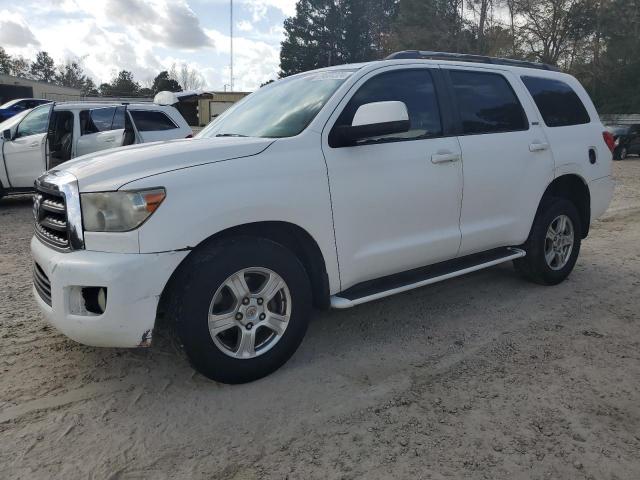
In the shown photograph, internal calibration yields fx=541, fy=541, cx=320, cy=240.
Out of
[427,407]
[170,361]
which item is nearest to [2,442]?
[170,361]

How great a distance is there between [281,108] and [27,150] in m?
7.29

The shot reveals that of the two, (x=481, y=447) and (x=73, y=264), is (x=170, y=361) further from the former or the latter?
(x=481, y=447)

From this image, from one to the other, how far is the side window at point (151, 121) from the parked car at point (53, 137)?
0.22 m

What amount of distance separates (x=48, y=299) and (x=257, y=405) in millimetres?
1325

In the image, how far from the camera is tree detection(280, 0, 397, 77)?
5362 centimetres

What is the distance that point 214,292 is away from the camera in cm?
298

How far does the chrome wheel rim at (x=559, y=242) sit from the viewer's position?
16.5 feet

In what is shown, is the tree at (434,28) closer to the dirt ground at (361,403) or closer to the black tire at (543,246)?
the black tire at (543,246)

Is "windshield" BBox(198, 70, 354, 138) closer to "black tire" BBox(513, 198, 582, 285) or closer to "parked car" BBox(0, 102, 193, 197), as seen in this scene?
"black tire" BBox(513, 198, 582, 285)

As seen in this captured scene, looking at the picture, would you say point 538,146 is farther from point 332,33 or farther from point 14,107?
point 332,33

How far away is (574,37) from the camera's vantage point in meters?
36.8

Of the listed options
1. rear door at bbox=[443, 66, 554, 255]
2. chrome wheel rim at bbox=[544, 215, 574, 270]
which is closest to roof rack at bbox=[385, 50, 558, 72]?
rear door at bbox=[443, 66, 554, 255]

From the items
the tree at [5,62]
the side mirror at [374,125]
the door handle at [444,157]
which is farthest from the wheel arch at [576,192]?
the tree at [5,62]

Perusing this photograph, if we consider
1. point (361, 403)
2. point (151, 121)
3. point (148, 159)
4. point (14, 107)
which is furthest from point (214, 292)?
point (14, 107)
